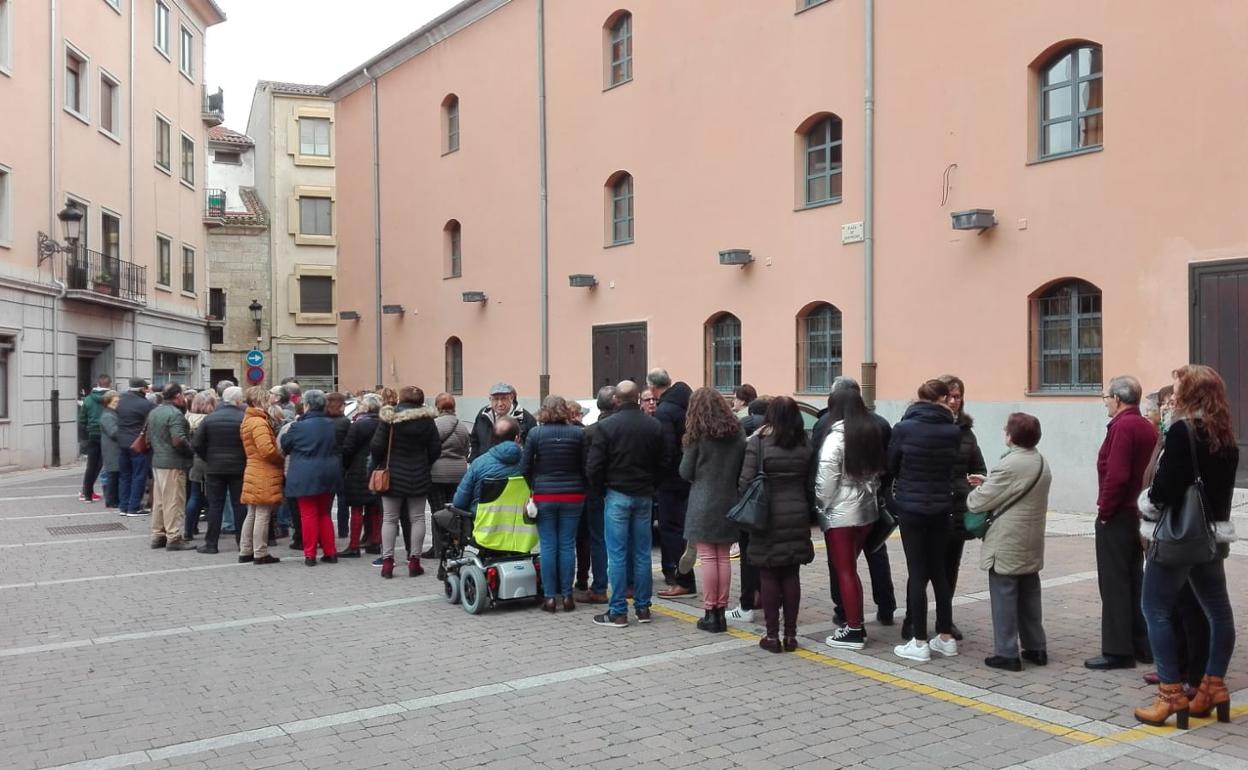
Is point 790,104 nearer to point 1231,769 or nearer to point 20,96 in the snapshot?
point 1231,769

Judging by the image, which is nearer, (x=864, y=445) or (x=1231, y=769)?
(x=1231, y=769)

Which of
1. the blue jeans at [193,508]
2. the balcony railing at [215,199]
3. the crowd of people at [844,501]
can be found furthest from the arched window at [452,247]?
the balcony railing at [215,199]

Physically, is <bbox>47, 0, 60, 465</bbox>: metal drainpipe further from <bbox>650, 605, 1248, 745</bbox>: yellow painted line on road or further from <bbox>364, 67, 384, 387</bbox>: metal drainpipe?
<bbox>650, 605, 1248, 745</bbox>: yellow painted line on road

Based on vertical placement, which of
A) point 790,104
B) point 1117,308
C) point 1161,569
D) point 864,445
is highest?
point 790,104

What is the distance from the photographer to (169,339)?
103ft

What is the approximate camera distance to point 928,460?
675 cm

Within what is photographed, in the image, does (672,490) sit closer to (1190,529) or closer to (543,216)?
(1190,529)

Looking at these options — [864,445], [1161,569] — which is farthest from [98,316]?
[1161,569]

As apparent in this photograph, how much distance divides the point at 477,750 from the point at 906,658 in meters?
2.99

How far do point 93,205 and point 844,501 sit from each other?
24.4 m

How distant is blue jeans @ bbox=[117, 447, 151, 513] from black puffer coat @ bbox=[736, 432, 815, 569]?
10.7 metres

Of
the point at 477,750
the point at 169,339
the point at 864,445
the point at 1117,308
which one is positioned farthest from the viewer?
the point at 169,339

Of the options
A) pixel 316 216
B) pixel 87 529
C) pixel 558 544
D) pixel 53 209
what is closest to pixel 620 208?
pixel 87 529

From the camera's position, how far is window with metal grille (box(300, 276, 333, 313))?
50.6 m
